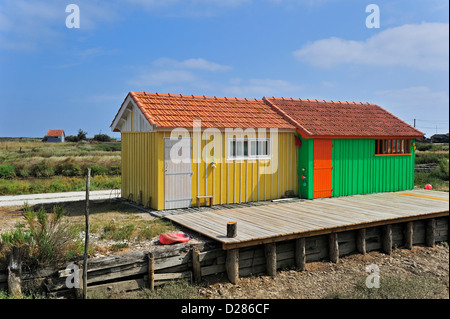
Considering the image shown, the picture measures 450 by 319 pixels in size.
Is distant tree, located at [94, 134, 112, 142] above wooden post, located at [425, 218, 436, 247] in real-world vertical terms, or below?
above

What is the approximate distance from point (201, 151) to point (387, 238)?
5.63 meters

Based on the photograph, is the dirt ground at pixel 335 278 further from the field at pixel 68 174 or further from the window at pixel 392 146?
the field at pixel 68 174

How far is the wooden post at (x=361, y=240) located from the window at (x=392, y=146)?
5408 mm

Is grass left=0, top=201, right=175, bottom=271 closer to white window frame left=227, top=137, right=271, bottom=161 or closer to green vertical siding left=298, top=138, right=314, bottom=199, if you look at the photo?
white window frame left=227, top=137, right=271, bottom=161

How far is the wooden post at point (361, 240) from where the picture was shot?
9.96 metres

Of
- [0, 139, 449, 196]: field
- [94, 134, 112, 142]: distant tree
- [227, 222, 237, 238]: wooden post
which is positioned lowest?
[227, 222, 237, 238]: wooden post

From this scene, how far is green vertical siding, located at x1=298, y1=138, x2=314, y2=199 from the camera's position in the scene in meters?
12.9

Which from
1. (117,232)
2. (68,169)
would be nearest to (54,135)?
(68,169)

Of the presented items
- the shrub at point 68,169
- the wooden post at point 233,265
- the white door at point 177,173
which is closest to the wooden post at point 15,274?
the wooden post at point 233,265

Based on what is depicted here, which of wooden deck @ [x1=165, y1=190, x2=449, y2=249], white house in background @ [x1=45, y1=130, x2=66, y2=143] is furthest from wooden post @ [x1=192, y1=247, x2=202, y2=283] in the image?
white house in background @ [x1=45, y1=130, x2=66, y2=143]

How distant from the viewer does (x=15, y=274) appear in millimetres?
6551

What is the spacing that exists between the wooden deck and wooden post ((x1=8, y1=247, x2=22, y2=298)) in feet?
11.5

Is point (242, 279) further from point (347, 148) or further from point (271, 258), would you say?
point (347, 148)
